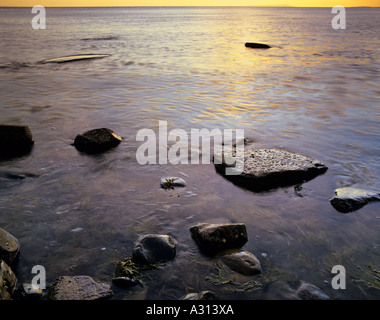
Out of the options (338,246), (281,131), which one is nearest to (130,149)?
(281,131)

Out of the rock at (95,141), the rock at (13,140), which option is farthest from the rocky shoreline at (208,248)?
the rock at (13,140)

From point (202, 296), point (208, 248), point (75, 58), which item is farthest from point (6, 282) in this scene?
point (75, 58)

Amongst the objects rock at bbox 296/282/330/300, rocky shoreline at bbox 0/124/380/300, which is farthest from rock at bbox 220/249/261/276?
rock at bbox 296/282/330/300

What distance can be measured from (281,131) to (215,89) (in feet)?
14.1

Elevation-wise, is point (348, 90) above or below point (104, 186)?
above

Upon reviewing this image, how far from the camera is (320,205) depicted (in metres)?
3.88

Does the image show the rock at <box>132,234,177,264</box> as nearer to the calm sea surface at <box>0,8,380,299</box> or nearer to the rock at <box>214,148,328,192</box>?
the calm sea surface at <box>0,8,380,299</box>

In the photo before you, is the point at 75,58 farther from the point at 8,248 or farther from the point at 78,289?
the point at 78,289

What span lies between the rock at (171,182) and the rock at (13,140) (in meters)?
2.57

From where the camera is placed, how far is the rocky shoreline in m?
2.56

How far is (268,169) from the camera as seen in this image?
4395 mm

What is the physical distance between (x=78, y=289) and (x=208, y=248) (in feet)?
3.93
